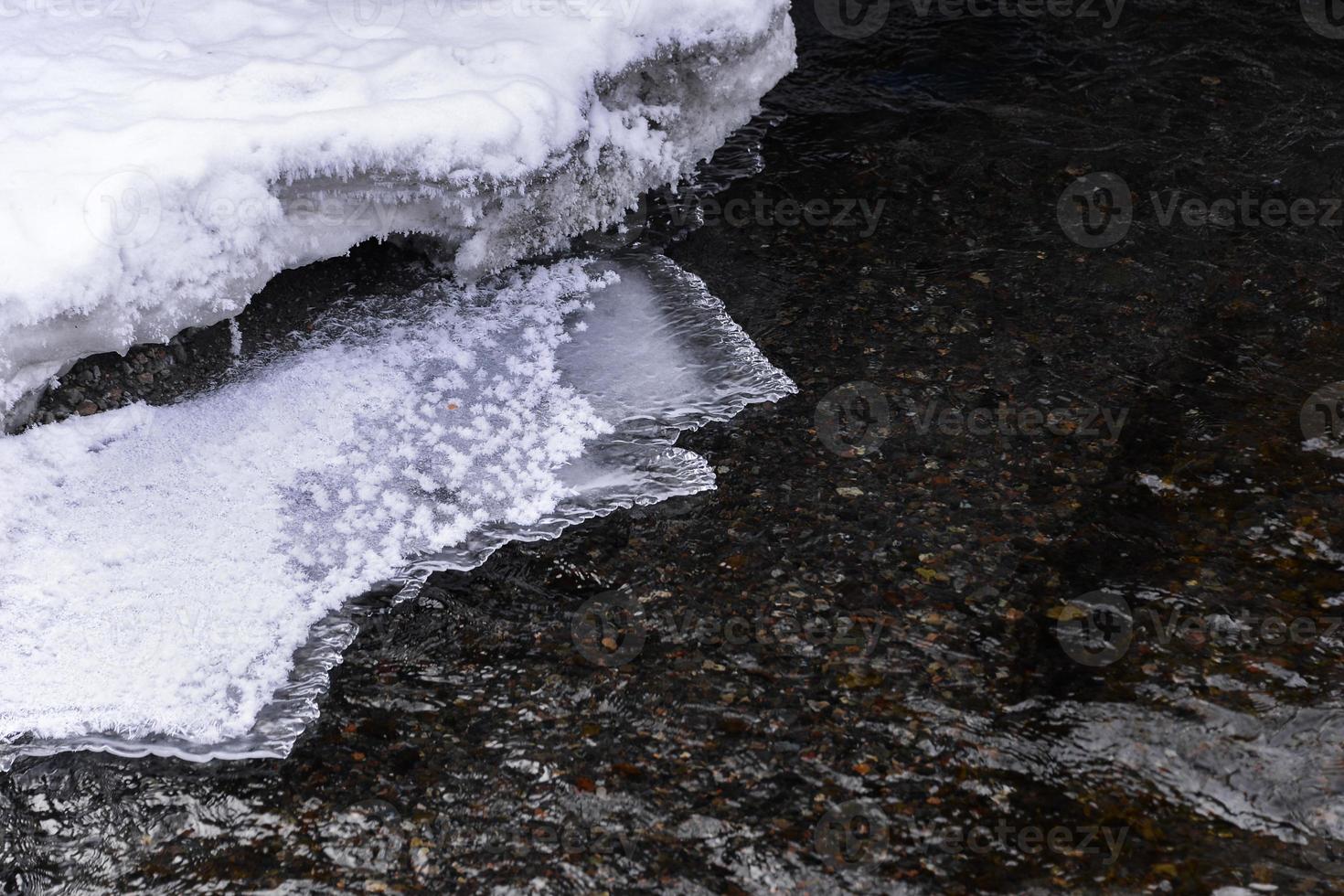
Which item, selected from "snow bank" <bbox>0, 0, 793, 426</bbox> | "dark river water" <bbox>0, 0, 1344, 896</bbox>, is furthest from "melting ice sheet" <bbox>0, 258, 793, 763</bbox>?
"snow bank" <bbox>0, 0, 793, 426</bbox>

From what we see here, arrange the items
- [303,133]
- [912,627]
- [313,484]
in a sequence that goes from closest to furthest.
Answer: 1. [912,627]
2. [313,484]
3. [303,133]

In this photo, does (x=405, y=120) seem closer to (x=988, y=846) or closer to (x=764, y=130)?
(x=764, y=130)

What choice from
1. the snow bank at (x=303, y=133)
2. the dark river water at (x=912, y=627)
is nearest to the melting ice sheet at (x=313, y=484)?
the dark river water at (x=912, y=627)

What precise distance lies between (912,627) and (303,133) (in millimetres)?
2812

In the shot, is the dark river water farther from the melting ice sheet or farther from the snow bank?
the snow bank

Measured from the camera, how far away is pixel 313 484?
12.5 feet

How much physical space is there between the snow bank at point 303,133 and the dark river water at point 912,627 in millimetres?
431

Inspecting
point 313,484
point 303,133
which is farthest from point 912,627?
point 303,133

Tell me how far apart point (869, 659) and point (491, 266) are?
2.46 metres

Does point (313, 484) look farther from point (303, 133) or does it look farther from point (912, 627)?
point (912, 627)

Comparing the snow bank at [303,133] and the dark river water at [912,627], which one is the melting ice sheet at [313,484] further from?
the snow bank at [303,133]

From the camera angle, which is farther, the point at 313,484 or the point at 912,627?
the point at 313,484

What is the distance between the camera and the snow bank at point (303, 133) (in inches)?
150

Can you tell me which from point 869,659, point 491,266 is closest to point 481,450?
point 491,266
